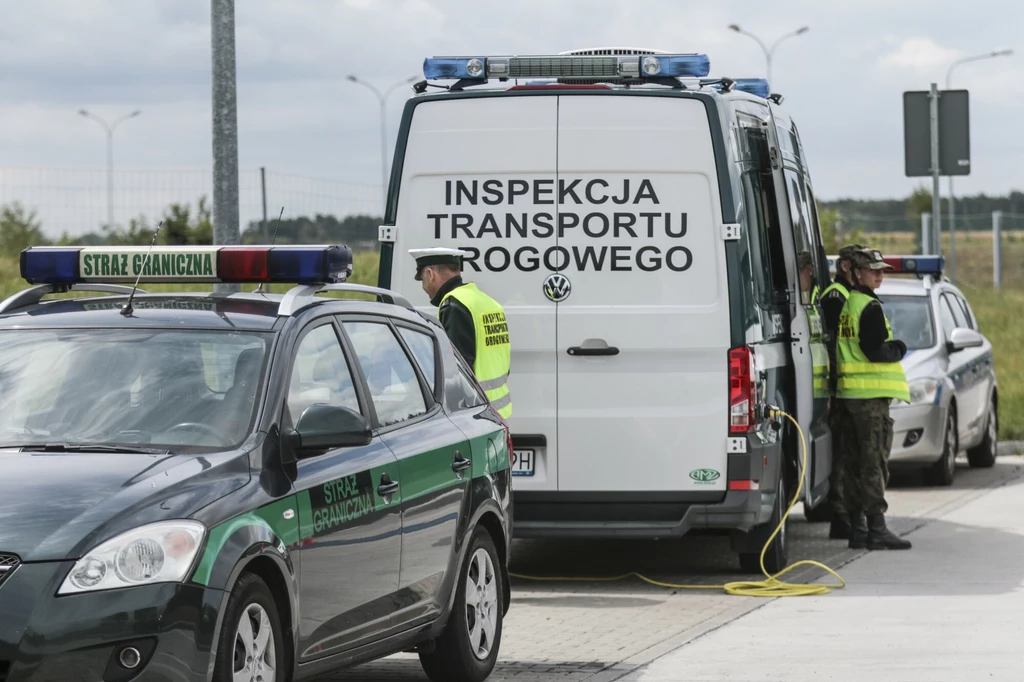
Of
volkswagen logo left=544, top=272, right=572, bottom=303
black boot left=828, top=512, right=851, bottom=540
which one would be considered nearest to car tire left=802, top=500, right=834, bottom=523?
black boot left=828, top=512, right=851, bottom=540

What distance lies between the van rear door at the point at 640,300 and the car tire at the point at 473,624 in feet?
7.84

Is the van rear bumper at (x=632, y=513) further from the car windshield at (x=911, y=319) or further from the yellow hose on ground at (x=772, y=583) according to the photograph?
the car windshield at (x=911, y=319)

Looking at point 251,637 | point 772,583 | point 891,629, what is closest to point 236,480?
point 251,637

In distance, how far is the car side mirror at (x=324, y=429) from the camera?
5820mm

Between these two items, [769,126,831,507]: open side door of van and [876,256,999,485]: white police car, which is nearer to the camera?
[769,126,831,507]: open side door of van

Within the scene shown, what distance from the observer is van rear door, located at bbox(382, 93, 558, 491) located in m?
10.1

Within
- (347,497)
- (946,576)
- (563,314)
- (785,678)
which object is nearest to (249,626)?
(347,497)

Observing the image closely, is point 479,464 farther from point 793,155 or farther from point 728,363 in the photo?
point 793,155

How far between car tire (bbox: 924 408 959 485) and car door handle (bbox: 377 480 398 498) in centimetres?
981

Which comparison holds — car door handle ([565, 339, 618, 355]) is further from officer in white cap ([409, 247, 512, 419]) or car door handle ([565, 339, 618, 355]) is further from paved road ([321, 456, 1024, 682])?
paved road ([321, 456, 1024, 682])

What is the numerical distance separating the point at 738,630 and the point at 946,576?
2367mm

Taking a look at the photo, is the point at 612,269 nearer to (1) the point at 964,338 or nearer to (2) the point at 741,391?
(2) the point at 741,391

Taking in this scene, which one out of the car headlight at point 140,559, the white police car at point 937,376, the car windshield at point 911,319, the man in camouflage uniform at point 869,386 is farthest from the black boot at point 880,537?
the car headlight at point 140,559

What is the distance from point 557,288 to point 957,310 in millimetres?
7832
